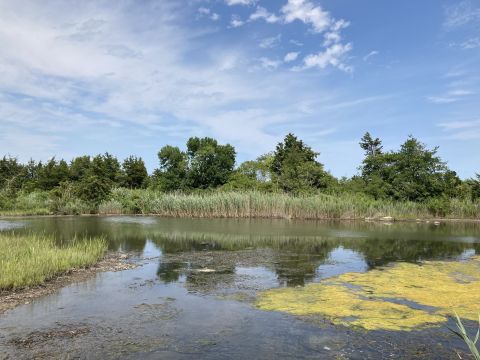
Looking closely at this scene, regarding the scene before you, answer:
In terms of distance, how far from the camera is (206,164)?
48312 millimetres

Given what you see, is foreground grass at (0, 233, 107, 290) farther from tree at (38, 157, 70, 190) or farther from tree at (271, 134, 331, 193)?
tree at (38, 157, 70, 190)

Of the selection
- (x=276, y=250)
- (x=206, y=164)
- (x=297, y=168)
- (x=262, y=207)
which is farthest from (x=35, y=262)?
(x=206, y=164)

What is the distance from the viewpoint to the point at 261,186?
42094 millimetres

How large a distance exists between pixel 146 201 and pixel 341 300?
91.4 feet

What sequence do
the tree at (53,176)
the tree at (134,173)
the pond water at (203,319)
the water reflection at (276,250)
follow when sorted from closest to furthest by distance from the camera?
the pond water at (203,319) → the water reflection at (276,250) → the tree at (53,176) → the tree at (134,173)

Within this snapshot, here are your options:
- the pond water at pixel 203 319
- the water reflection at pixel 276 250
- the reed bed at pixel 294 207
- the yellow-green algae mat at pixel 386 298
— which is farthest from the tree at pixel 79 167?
the yellow-green algae mat at pixel 386 298

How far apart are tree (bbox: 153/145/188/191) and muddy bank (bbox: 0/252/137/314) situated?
1363 inches

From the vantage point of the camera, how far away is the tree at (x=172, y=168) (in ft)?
157

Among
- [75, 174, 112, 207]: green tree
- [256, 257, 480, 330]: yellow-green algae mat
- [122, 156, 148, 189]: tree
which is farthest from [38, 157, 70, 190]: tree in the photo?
[256, 257, 480, 330]: yellow-green algae mat

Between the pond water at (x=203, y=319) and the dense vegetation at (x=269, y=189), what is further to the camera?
the dense vegetation at (x=269, y=189)

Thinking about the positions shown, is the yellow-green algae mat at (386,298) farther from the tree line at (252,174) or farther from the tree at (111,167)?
the tree at (111,167)

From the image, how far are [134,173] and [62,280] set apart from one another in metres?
46.8

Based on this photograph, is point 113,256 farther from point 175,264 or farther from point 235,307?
point 235,307

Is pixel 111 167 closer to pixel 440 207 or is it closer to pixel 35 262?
pixel 440 207
